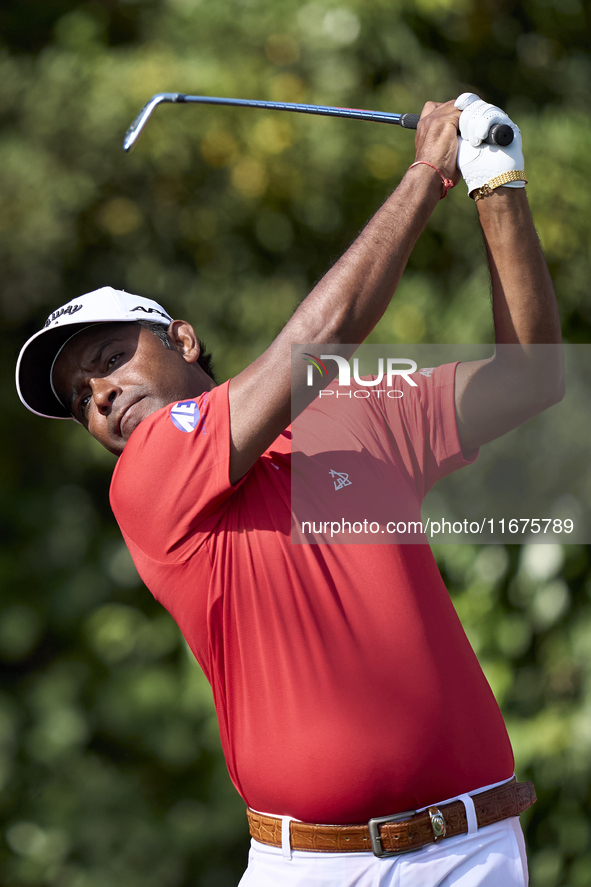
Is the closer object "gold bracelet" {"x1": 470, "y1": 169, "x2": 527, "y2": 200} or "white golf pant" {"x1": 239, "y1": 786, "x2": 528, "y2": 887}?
"white golf pant" {"x1": 239, "y1": 786, "x2": 528, "y2": 887}

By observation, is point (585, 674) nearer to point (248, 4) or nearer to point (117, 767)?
point (117, 767)

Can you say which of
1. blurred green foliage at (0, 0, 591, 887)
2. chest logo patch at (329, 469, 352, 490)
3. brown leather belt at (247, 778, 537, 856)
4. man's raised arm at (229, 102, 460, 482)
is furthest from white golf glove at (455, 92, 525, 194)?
blurred green foliage at (0, 0, 591, 887)

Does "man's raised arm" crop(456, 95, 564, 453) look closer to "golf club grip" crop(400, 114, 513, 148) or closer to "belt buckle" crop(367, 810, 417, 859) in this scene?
"golf club grip" crop(400, 114, 513, 148)

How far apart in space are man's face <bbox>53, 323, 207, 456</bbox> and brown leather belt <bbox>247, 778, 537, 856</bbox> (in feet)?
2.89

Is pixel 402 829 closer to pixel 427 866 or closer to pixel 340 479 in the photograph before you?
pixel 427 866

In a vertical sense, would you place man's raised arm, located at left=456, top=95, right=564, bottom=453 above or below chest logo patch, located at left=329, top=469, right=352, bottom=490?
above

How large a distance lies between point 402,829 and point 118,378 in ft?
3.53

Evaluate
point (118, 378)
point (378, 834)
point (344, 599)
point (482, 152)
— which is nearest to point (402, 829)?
point (378, 834)

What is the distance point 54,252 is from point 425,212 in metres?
2.46

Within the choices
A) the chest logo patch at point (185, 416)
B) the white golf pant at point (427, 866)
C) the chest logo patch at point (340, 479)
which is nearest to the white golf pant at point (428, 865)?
the white golf pant at point (427, 866)

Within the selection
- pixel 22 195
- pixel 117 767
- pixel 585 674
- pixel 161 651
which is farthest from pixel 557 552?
pixel 22 195

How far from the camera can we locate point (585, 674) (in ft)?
10.9

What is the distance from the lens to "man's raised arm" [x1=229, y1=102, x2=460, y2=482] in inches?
52.7

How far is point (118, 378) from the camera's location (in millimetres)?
1806
